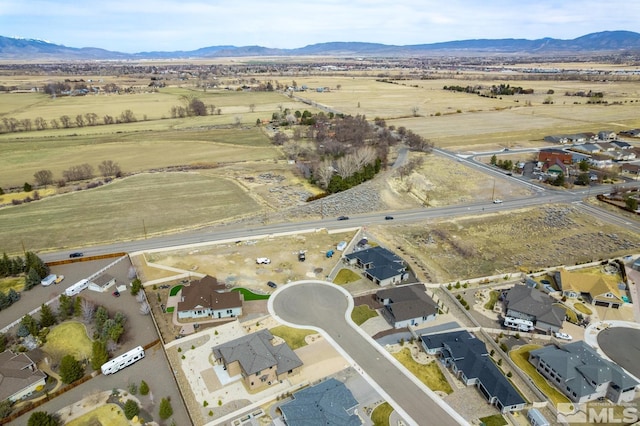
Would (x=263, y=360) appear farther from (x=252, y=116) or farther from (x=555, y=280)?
(x=252, y=116)

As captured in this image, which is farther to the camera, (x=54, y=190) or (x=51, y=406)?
(x=54, y=190)

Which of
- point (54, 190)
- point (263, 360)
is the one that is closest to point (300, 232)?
point (263, 360)

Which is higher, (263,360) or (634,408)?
(263,360)

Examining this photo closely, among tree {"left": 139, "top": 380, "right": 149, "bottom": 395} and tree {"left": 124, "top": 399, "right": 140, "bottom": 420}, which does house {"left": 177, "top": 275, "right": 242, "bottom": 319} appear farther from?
tree {"left": 124, "top": 399, "right": 140, "bottom": 420}

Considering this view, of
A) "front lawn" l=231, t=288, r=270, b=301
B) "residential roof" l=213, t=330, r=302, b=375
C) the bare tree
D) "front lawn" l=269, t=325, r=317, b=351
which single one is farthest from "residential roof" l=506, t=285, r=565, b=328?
the bare tree

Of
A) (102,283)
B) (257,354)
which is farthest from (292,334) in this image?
(102,283)

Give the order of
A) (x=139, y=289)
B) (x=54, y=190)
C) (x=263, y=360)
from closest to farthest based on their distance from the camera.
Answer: (x=263, y=360) → (x=139, y=289) → (x=54, y=190)

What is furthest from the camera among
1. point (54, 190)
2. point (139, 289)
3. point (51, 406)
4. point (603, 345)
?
point (54, 190)

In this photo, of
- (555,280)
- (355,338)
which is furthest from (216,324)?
(555,280)
